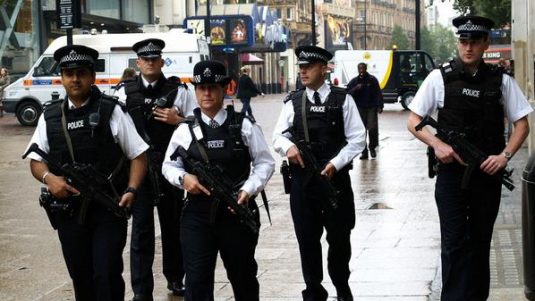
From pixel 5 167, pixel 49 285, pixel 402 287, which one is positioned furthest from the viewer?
pixel 5 167

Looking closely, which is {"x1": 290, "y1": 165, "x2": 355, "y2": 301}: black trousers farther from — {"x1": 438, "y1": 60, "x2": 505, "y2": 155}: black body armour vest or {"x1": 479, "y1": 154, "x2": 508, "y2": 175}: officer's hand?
{"x1": 479, "y1": 154, "x2": 508, "y2": 175}: officer's hand

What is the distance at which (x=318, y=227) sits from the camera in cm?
819

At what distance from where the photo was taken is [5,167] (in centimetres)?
2086

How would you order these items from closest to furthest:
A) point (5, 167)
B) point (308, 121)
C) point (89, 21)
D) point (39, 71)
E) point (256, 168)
→ point (256, 168) < point (308, 121) < point (5, 167) < point (39, 71) < point (89, 21)

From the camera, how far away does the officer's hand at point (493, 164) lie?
7.06m

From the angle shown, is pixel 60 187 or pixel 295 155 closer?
pixel 60 187

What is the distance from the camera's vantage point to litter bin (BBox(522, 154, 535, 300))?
5859mm

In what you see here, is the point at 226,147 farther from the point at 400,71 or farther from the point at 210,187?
the point at 400,71

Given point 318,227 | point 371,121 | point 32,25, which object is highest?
point 32,25

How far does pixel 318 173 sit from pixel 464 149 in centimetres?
127

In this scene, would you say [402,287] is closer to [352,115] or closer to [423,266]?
[423,266]

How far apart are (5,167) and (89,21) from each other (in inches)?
1237

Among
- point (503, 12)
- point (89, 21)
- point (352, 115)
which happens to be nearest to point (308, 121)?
point (352, 115)

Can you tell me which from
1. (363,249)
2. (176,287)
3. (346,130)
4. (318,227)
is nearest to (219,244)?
(318,227)
